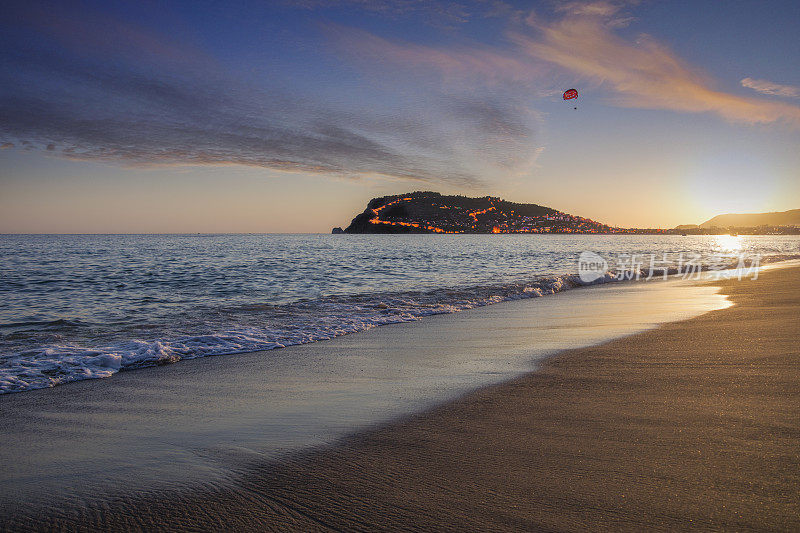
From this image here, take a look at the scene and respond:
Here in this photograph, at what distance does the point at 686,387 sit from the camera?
13.3 ft

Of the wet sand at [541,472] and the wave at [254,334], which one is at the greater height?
the wet sand at [541,472]

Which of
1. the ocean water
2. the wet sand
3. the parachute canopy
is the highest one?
the parachute canopy

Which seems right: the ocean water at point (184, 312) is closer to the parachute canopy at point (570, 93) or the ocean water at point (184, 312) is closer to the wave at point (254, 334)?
the wave at point (254, 334)

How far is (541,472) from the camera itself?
2.54 meters

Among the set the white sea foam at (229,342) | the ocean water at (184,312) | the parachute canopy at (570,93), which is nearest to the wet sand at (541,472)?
the white sea foam at (229,342)

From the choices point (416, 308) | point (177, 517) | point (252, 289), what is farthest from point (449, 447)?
point (252, 289)

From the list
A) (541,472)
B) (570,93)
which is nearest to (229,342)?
(541,472)

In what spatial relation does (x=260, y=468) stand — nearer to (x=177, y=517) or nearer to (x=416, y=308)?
(x=177, y=517)

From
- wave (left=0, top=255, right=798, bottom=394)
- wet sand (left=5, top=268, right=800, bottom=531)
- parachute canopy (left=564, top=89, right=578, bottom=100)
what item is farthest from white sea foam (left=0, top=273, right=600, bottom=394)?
parachute canopy (left=564, top=89, right=578, bottom=100)

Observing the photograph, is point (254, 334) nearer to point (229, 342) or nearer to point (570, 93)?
point (229, 342)

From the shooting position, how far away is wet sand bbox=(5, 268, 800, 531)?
83.9 inches

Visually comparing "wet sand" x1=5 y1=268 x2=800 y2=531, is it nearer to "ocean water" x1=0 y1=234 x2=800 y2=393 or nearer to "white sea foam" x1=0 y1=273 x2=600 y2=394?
"white sea foam" x1=0 y1=273 x2=600 y2=394

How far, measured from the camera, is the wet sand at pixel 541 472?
6.99 feet

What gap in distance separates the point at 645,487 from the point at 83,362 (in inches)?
264
